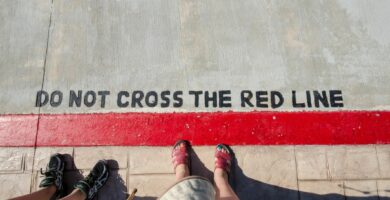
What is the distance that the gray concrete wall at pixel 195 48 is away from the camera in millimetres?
3703

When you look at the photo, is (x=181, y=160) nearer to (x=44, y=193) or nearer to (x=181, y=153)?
(x=181, y=153)

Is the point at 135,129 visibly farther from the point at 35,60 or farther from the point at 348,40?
the point at 348,40

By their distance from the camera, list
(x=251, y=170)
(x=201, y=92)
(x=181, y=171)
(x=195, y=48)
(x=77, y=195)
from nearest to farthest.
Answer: (x=77, y=195), (x=181, y=171), (x=251, y=170), (x=201, y=92), (x=195, y=48)

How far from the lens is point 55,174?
3.38m

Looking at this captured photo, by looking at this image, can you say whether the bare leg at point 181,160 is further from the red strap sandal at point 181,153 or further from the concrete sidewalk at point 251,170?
the concrete sidewalk at point 251,170

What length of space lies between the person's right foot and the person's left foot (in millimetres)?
188

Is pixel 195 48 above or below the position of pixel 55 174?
above

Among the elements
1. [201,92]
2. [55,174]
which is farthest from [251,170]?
[55,174]

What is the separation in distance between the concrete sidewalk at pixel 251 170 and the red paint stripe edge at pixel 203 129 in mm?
73

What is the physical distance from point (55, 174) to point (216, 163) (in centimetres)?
153

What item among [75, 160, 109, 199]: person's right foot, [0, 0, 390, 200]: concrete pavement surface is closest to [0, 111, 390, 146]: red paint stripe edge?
[0, 0, 390, 200]: concrete pavement surface

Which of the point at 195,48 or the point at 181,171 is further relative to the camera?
the point at 195,48

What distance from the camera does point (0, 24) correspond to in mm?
3910

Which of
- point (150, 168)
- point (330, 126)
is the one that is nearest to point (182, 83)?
point (150, 168)
